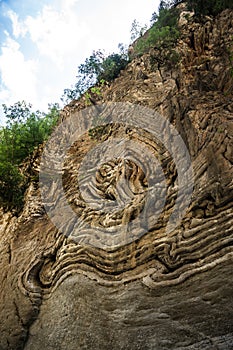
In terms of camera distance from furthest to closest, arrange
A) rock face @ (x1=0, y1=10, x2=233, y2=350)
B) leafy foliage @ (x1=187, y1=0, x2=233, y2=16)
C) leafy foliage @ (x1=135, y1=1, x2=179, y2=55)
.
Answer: leafy foliage @ (x1=187, y1=0, x2=233, y2=16)
leafy foliage @ (x1=135, y1=1, x2=179, y2=55)
rock face @ (x1=0, y1=10, x2=233, y2=350)

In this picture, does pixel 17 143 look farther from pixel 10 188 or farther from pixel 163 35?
pixel 163 35

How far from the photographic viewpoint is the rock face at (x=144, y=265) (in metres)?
5.70

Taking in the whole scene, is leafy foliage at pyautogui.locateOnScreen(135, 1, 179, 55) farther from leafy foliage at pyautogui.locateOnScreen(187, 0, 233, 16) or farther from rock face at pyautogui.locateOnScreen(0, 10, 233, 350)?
rock face at pyautogui.locateOnScreen(0, 10, 233, 350)

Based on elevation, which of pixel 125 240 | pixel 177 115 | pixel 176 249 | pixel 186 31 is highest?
pixel 186 31

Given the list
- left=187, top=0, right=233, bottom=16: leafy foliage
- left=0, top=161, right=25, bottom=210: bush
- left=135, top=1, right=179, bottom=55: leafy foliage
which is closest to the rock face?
left=0, top=161, right=25, bottom=210: bush

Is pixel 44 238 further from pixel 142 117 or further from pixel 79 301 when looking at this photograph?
pixel 142 117

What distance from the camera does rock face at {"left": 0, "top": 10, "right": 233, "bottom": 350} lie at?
5699mm

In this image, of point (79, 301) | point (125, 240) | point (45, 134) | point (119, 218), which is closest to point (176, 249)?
point (125, 240)

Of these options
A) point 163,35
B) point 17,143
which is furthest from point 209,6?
point 17,143

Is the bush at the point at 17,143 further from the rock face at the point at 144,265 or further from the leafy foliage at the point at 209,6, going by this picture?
the leafy foliage at the point at 209,6

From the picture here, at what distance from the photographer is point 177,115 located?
9211mm

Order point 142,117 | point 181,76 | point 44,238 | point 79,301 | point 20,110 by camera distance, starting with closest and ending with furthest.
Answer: point 79,301 < point 44,238 < point 142,117 < point 181,76 < point 20,110

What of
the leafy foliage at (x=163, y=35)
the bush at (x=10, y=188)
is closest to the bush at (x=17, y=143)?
the bush at (x=10, y=188)

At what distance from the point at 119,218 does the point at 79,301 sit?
1999 millimetres
